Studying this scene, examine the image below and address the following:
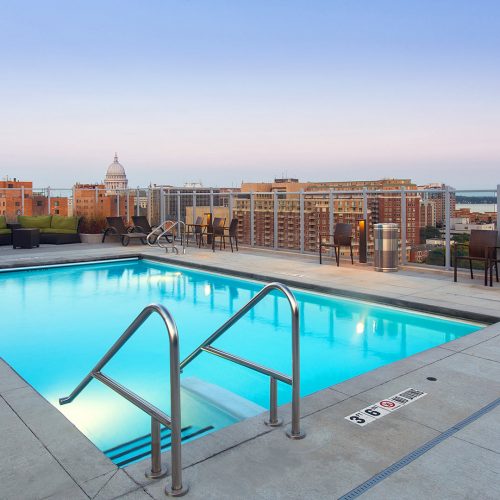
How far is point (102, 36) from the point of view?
1753 cm

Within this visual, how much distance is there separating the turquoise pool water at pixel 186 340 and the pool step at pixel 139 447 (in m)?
0.07

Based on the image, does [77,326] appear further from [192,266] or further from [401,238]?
[401,238]

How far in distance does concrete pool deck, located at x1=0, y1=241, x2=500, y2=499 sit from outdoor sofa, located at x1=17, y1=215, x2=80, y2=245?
11515 mm

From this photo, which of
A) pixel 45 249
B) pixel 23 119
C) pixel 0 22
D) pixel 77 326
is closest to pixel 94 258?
pixel 45 249

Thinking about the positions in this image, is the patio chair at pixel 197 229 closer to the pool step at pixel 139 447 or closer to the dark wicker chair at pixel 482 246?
the dark wicker chair at pixel 482 246

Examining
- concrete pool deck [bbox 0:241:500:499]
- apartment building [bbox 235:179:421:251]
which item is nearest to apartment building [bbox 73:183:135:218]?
apartment building [bbox 235:179:421:251]

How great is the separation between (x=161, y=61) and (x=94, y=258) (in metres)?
9.76

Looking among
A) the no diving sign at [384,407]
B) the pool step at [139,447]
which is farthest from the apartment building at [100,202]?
Result: the no diving sign at [384,407]

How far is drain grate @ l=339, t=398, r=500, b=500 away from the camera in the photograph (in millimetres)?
2361

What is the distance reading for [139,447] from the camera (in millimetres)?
3346

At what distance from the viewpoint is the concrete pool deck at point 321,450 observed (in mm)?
2391

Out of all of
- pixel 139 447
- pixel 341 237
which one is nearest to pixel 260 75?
pixel 341 237

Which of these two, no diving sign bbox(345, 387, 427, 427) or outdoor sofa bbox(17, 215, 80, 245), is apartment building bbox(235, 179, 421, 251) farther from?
no diving sign bbox(345, 387, 427, 427)

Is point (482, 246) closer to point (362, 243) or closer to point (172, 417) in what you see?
point (362, 243)
